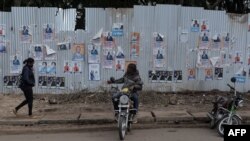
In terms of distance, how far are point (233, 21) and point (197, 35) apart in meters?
1.31

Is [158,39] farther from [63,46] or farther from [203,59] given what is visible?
[63,46]

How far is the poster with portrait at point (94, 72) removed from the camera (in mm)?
13792

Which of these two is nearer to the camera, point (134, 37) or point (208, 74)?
point (134, 37)

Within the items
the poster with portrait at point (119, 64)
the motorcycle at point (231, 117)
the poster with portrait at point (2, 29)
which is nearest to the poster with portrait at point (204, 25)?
the poster with portrait at point (119, 64)

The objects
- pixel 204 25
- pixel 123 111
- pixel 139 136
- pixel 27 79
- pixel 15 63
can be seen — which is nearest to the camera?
pixel 123 111

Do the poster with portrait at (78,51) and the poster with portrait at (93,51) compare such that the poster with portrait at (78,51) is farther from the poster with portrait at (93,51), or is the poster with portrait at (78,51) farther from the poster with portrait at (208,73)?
the poster with portrait at (208,73)

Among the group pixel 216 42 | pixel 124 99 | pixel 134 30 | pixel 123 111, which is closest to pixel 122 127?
pixel 123 111

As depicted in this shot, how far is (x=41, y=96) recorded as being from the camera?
13.8 meters

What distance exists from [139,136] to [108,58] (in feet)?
14.2

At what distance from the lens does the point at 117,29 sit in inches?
539

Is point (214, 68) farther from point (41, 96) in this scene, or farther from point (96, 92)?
point (41, 96)

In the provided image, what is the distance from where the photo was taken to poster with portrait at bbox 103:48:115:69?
1372 cm

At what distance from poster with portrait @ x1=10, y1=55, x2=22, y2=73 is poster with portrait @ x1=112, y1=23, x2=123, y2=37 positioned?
120 inches

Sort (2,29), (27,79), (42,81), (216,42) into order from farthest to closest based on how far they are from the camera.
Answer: (216,42)
(42,81)
(2,29)
(27,79)
